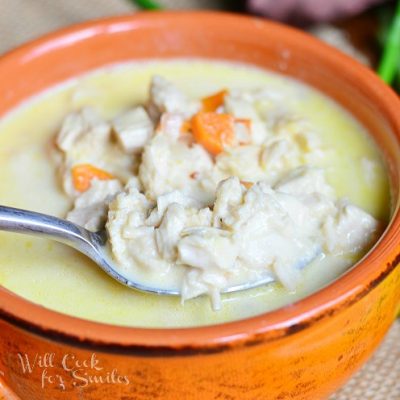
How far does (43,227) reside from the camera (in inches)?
57.2

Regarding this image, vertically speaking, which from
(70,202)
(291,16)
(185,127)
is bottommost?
(70,202)

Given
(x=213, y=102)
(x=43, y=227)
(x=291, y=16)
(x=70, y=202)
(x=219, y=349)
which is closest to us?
(x=219, y=349)

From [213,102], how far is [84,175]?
41 centimetres

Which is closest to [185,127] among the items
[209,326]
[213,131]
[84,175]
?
[213,131]

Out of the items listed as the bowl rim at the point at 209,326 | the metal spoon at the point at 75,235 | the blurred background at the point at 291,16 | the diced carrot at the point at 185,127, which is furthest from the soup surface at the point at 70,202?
the blurred background at the point at 291,16

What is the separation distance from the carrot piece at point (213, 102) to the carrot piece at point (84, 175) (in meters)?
0.33

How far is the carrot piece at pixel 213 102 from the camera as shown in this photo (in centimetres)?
193

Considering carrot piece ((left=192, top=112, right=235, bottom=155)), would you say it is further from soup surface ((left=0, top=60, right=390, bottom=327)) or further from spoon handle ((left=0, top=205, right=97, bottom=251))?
spoon handle ((left=0, top=205, right=97, bottom=251))

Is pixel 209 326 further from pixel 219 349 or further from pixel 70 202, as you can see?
pixel 70 202

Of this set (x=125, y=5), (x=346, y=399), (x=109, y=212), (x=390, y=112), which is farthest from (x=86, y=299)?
(x=125, y=5)

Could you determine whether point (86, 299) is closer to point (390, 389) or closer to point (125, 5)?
point (390, 389)

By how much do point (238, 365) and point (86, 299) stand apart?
369mm

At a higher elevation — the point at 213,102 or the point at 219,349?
the point at 213,102

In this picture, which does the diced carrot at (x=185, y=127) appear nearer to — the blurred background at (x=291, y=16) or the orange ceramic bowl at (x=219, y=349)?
the orange ceramic bowl at (x=219, y=349)
